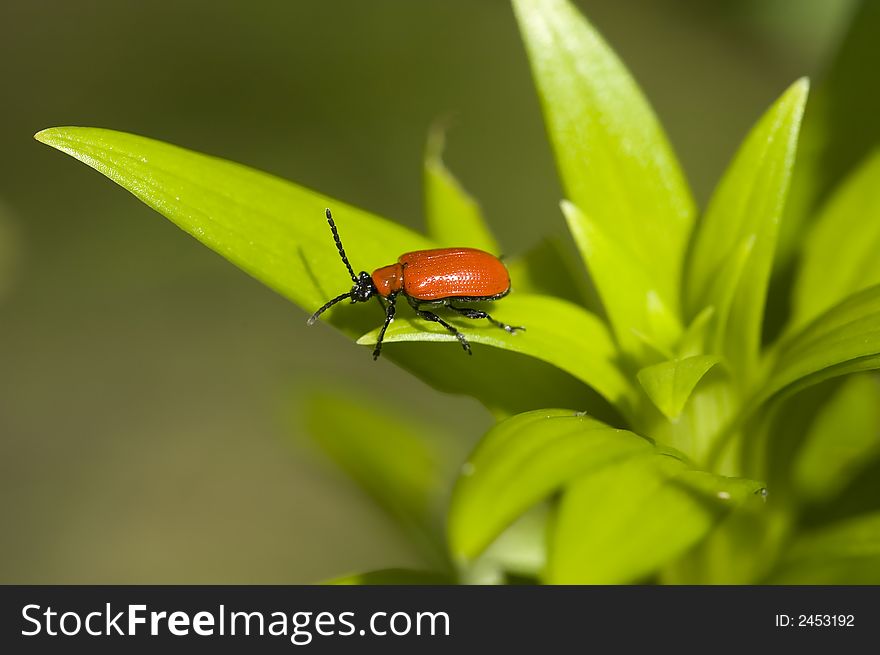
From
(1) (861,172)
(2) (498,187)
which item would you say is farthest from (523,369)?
(2) (498,187)

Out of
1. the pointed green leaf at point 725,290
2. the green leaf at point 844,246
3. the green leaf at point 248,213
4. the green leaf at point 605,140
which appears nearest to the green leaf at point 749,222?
the pointed green leaf at point 725,290

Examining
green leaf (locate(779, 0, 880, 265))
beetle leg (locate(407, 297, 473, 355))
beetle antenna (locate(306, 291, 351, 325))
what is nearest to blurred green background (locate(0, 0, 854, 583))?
beetle leg (locate(407, 297, 473, 355))

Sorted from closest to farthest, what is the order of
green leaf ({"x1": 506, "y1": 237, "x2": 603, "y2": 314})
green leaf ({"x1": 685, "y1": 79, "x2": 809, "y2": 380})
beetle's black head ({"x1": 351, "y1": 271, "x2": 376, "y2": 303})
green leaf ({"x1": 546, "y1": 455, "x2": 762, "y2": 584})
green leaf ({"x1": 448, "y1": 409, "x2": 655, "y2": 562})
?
green leaf ({"x1": 448, "y1": 409, "x2": 655, "y2": 562})
green leaf ({"x1": 546, "y1": 455, "x2": 762, "y2": 584})
green leaf ({"x1": 685, "y1": 79, "x2": 809, "y2": 380})
beetle's black head ({"x1": 351, "y1": 271, "x2": 376, "y2": 303})
green leaf ({"x1": 506, "y1": 237, "x2": 603, "y2": 314})

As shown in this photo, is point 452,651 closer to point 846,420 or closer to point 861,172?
point 846,420

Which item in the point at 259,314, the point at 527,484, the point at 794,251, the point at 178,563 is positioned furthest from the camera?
the point at 259,314

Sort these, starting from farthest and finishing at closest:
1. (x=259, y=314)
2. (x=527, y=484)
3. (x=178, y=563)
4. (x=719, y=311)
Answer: (x=259, y=314) → (x=178, y=563) → (x=719, y=311) → (x=527, y=484)

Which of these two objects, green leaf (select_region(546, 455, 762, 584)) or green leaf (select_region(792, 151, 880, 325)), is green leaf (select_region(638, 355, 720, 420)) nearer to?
green leaf (select_region(546, 455, 762, 584))

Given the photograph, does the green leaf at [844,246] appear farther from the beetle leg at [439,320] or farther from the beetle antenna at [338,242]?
the beetle antenna at [338,242]
